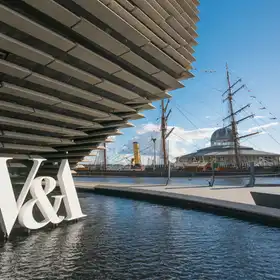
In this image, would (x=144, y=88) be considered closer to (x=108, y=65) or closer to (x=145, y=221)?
(x=108, y=65)

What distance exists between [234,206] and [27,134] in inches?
456

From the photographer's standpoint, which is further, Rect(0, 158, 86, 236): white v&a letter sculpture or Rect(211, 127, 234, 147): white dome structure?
Rect(211, 127, 234, 147): white dome structure

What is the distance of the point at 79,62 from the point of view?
10992mm

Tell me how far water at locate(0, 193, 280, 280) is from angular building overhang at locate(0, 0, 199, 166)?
589 cm

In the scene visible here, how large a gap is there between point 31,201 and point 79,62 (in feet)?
20.0

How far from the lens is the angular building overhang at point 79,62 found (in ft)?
28.2

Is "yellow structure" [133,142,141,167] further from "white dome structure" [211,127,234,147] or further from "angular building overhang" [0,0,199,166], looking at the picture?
"angular building overhang" [0,0,199,166]

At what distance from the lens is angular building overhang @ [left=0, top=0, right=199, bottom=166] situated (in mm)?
8609

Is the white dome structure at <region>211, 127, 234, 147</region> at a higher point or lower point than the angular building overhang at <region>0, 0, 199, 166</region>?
higher

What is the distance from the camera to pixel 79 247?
21.7 feet

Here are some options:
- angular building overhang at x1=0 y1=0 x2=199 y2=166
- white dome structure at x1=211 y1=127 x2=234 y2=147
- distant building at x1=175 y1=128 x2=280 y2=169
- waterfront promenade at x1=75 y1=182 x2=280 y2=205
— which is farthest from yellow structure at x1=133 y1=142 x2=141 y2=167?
angular building overhang at x1=0 y1=0 x2=199 y2=166

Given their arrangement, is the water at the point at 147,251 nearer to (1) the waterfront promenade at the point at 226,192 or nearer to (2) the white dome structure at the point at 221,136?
(1) the waterfront promenade at the point at 226,192

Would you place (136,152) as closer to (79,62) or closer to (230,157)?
(230,157)

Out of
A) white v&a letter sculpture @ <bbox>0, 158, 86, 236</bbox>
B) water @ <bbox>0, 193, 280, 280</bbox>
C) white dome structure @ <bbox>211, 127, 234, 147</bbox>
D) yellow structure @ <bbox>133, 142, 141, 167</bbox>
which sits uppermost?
white dome structure @ <bbox>211, 127, 234, 147</bbox>
